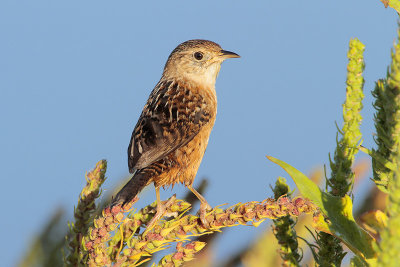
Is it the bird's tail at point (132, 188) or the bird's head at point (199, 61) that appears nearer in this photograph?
the bird's tail at point (132, 188)

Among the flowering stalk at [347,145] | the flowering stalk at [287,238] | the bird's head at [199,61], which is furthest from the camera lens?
the bird's head at [199,61]

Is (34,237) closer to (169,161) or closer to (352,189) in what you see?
(169,161)

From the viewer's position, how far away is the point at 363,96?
193cm

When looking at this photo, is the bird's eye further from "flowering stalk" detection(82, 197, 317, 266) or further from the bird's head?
"flowering stalk" detection(82, 197, 317, 266)

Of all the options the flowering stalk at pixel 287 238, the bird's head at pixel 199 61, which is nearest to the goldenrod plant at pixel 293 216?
the flowering stalk at pixel 287 238

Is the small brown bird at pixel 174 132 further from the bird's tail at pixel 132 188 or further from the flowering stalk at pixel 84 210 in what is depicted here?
the flowering stalk at pixel 84 210

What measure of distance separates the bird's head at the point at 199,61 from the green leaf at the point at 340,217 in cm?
214

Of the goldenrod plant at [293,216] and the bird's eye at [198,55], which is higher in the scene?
the bird's eye at [198,55]

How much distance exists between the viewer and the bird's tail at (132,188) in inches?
90.0

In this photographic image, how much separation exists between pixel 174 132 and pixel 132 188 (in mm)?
584

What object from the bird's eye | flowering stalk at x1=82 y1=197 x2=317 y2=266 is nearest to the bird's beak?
the bird's eye

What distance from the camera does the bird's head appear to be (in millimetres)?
3863

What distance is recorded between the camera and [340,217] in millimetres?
1733

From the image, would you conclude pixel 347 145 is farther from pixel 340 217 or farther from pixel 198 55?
pixel 198 55
